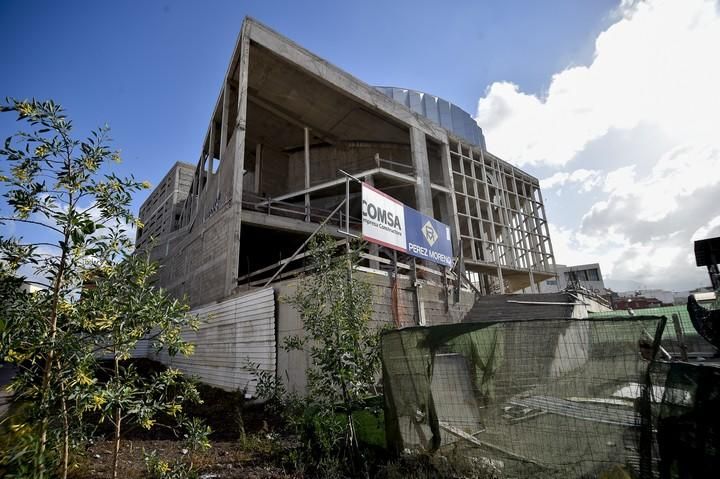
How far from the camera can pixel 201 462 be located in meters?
4.63

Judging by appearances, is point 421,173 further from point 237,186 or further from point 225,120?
point 225,120

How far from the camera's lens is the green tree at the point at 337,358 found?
425 centimetres

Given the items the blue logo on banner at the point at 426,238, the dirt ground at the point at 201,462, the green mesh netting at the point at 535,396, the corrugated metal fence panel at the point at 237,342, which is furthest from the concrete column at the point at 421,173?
the dirt ground at the point at 201,462

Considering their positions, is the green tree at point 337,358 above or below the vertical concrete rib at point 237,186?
below

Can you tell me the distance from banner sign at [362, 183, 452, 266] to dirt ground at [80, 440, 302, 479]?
5.16 metres

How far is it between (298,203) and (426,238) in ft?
38.0

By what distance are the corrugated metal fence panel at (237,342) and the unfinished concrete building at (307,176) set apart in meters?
1.24

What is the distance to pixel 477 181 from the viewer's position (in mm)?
22125

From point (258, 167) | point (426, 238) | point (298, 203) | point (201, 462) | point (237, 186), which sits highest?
point (258, 167)

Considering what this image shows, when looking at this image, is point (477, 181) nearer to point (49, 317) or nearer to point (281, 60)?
point (281, 60)

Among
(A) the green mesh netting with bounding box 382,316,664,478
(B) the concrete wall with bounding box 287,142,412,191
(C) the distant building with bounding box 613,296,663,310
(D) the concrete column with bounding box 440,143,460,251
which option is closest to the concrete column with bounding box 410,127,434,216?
(D) the concrete column with bounding box 440,143,460,251

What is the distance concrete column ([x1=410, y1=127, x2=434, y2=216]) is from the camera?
59.7 ft

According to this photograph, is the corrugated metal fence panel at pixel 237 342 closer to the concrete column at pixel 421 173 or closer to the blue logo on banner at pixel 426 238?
the blue logo on banner at pixel 426 238

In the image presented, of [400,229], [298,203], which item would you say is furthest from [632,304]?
[400,229]
